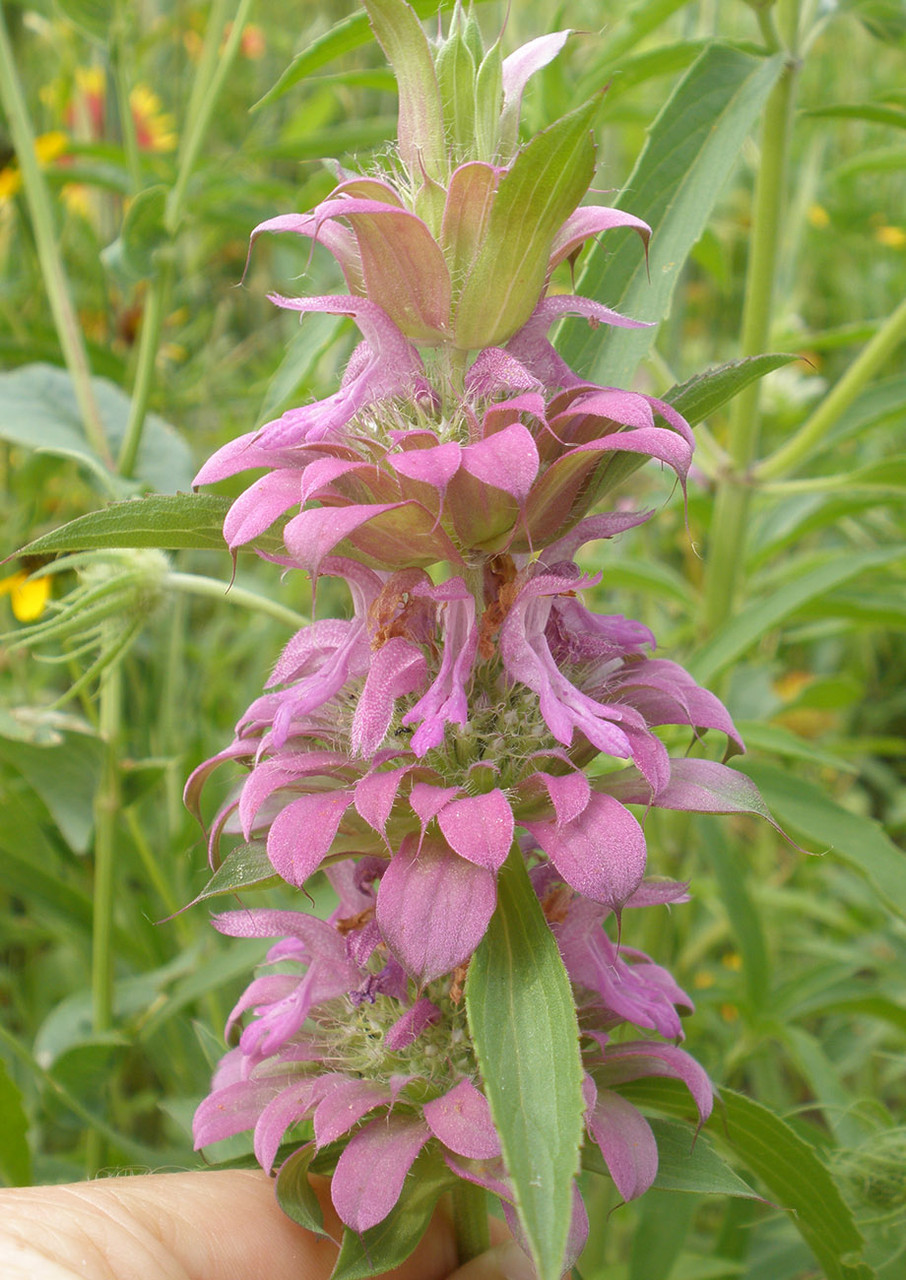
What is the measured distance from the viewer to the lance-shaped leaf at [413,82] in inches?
19.2

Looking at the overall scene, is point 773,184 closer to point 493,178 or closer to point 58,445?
point 493,178

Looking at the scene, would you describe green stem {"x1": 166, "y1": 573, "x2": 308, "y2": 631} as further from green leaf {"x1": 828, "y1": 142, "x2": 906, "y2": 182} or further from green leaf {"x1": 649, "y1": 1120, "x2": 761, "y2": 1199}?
green leaf {"x1": 828, "y1": 142, "x2": 906, "y2": 182}

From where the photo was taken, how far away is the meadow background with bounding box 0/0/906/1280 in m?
0.72

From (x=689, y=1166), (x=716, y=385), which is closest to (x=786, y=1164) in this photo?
A: (x=689, y=1166)

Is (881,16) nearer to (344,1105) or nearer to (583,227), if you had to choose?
(583,227)

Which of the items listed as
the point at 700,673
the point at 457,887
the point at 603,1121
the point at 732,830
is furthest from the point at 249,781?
the point at 732,830

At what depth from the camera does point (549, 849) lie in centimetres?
48

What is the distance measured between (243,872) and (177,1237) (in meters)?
0.23

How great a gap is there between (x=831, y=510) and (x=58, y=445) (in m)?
0.80

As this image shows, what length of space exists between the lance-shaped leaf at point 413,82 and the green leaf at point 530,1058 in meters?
0.35

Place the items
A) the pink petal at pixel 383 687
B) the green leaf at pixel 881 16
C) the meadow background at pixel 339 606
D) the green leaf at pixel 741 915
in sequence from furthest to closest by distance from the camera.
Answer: the green leaf at pixel 741 915
the green leaf at pixel 881 16
the meadow background at pixel 339 606
the pink petal at pixel 383 687

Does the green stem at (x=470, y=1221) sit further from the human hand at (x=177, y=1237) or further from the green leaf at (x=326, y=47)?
the green leaf at (x=326, y=47)

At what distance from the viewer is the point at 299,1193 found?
589mm

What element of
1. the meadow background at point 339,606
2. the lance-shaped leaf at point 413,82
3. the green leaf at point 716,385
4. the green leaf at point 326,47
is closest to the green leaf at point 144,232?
the meadow background at point 339,606
